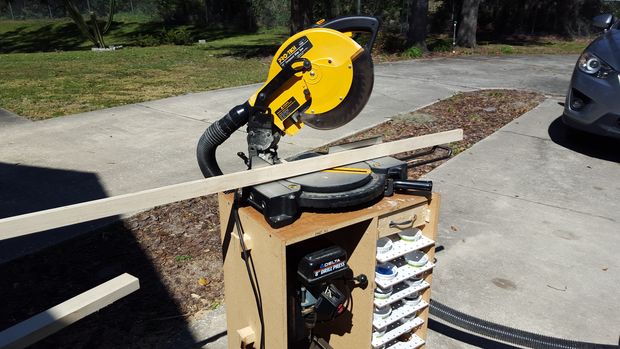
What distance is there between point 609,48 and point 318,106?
437 centimetres

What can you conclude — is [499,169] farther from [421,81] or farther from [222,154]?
[421,81]

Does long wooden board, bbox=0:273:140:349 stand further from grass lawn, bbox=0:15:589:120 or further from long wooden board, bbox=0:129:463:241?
grass lawn, bbox=0:15:589:120

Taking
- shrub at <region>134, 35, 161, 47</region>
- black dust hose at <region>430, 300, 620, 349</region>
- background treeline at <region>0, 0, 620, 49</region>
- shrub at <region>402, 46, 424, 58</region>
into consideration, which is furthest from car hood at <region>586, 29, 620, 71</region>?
shrub at <region>134, 35, 161, 47</region>

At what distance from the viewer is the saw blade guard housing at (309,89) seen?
2.10 m

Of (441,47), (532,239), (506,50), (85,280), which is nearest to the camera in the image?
(85,280)

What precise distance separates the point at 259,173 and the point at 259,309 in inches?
21.9

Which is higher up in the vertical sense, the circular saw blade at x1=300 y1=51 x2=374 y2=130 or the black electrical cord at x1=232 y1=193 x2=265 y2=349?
the circular saw blade at x1=300 y1=51 x2=374 y2=130

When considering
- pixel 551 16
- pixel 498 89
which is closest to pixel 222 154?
pixel 498 89

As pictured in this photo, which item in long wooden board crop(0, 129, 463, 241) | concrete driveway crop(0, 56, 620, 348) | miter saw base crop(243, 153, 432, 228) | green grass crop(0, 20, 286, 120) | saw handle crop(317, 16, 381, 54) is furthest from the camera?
green grass crop(0, 20, 286, 120)

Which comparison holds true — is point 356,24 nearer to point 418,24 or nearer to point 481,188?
point 481,188

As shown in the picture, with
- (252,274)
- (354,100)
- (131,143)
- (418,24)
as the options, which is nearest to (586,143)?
(354,100)

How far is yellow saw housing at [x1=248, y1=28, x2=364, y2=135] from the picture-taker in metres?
2.09

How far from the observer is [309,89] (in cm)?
216

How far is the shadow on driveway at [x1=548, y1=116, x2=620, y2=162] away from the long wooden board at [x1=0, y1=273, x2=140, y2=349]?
5369 millimetres
